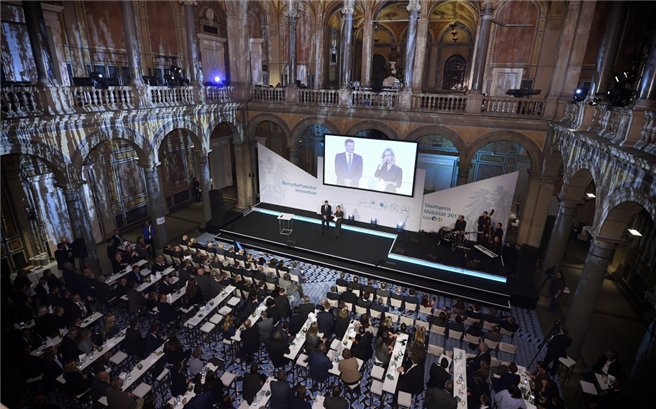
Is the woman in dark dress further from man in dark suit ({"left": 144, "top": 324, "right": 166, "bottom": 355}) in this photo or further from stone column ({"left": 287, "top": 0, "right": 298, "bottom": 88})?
man in dark suit ({"left": 144, "top": 324, "right": 166, "bottom": 355})

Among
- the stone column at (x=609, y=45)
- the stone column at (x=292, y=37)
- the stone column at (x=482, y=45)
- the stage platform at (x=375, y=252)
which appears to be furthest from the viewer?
the stone column at (x=292, y=37)

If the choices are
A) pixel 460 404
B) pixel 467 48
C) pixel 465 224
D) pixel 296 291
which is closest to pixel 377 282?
pixel 296 291

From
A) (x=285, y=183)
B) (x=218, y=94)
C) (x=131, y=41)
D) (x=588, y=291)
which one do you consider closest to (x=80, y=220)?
(x=131, y=41)

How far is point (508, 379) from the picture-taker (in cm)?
725

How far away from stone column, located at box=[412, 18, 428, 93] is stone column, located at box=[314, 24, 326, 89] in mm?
6836

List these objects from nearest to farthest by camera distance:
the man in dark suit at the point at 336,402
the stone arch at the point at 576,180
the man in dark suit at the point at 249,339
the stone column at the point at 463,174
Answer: the man in dark suit at the point at 336,402
the man in dark suit at the point at 249,339
the stone arch at the point at 576,180
the stone column at the point at 463,174

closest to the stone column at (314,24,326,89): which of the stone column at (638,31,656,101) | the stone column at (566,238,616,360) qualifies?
the stone column at (638,31,656,101)

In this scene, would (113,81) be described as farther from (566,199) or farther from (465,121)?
(566,199)

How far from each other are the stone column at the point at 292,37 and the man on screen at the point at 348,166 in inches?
162

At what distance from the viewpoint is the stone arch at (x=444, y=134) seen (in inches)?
572

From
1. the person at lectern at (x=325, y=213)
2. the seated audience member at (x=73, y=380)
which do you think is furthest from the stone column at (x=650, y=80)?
the seated audience member at (x=73, y=380)

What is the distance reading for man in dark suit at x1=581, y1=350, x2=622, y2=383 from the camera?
7.72 metres

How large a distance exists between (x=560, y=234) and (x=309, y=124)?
438 inches

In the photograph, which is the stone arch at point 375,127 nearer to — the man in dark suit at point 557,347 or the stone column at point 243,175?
the stone column at point 243,175
